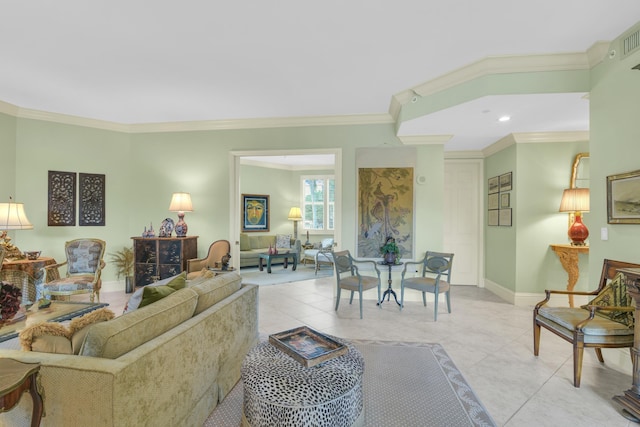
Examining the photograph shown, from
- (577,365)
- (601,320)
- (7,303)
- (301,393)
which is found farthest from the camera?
(601,320)

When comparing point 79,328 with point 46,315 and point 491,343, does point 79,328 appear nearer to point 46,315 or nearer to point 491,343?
point 46,315

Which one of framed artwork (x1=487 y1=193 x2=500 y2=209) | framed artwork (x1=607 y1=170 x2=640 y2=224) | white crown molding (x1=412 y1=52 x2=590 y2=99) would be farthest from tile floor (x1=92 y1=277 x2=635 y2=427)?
white crown molding (x1=412 y1=52 x2=590 y2=99)

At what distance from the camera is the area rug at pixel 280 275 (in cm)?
611

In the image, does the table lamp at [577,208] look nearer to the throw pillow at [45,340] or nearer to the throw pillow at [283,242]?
the throw pillow at [45,340]

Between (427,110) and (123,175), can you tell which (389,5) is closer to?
(427,110)

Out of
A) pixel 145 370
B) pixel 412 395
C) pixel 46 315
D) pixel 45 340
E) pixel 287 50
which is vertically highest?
pixel 287 50

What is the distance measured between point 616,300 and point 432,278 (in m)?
1.97

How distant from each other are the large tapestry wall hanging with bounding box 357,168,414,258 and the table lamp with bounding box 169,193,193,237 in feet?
8.87

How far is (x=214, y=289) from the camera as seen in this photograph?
223 cm

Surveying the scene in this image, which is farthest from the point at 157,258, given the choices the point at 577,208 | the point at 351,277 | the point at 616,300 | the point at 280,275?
the point at 577,208

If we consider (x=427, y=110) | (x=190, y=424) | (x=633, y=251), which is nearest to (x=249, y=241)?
(x=427, y=110)

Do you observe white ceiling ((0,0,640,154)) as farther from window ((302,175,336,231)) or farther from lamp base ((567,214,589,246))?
window ((302,175,336,231))

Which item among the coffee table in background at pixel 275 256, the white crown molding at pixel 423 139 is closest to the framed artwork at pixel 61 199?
the coffee table in background at pixel 275 256

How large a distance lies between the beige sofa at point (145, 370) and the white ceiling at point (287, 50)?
222 centimetres
